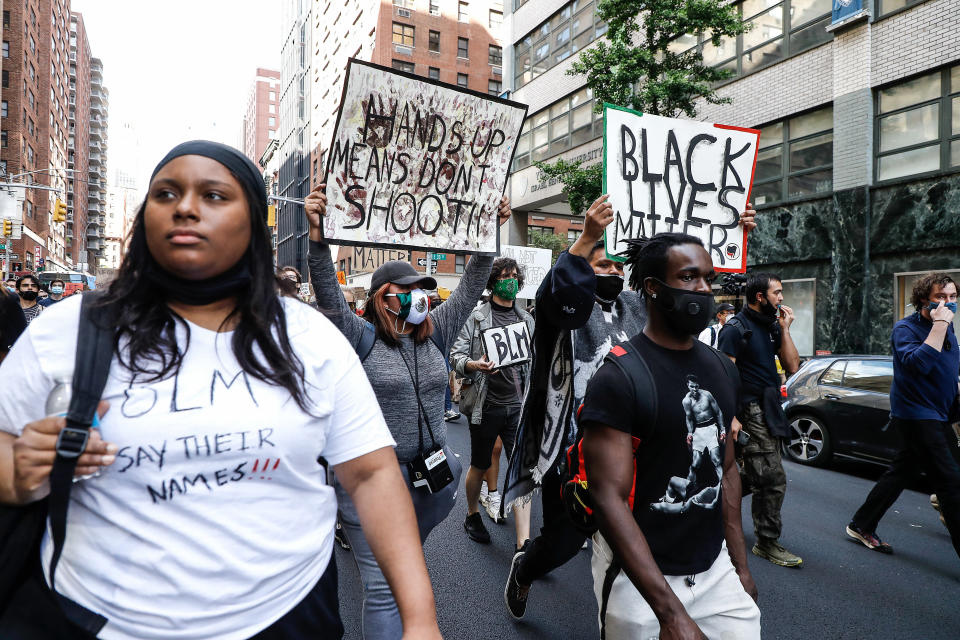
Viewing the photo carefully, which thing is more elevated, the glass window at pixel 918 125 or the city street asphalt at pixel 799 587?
the glass window at pixel 918 125

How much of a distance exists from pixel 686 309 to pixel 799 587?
10.2ft

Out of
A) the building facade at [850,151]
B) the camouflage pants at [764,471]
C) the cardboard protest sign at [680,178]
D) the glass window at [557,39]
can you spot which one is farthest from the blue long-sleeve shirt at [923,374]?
the glass window at [557,39]

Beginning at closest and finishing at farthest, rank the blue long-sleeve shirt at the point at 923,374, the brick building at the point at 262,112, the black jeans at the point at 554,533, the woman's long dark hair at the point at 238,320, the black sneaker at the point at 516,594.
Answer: the woman's long dark hair at the point at 238,320 < the black jeans at the point at 554,533 < the black sneaker at the point at 516,594 < the blue long-sleeve shirt at the point at 923,374 < the brick building at the point at 262,112

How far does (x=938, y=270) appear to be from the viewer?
505 inches

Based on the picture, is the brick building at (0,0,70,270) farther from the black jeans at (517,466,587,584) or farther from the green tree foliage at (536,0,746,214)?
the black jeans at (517,466,587,584)

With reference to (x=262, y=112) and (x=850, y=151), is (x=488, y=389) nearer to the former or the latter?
(x=850, y=151)

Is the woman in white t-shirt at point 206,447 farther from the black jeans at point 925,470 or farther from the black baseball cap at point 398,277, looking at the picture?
the black jeans at point 925,470

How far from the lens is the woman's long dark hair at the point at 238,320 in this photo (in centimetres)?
134

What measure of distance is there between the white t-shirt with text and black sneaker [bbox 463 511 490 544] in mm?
3918

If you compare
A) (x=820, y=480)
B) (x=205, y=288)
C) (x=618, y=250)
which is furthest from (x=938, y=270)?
(x=205, y=288)

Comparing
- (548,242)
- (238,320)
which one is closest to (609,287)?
(238,320)

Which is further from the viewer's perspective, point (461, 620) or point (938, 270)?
point (938, 270)

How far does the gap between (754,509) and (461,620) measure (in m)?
2.46

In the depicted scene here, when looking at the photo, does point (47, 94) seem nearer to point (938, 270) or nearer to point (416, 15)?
point (416, 15)
